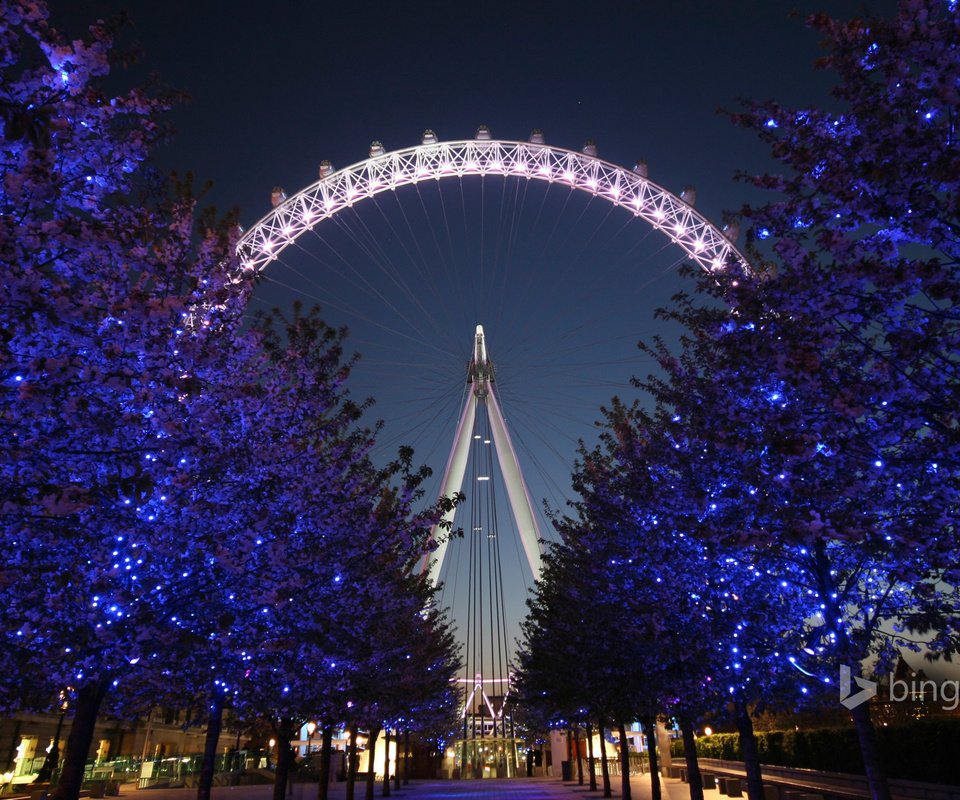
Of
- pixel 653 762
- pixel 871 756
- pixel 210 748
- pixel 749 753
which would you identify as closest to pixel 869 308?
pixel 871 756

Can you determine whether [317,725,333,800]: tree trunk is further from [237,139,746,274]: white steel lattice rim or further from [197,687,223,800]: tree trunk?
[237,139,746,274]: white steel lattice rim

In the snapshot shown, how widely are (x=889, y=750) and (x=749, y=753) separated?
5.05m

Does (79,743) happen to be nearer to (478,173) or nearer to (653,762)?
(653,762)

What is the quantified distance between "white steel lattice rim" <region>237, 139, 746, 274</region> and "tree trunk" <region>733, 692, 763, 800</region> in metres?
18.1

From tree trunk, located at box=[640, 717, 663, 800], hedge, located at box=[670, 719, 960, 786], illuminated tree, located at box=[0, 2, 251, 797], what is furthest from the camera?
tree trunk, located at box=[640, 717, 663, 800]

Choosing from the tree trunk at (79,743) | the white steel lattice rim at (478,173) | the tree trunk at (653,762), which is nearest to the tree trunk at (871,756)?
the tree trunk at (653,762)

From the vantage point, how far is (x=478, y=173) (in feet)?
104

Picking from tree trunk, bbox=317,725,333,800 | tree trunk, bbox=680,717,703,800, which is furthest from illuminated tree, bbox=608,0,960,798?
tree trunk, bbox=317,725,333,800

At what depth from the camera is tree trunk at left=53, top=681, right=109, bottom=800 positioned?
33.6ft

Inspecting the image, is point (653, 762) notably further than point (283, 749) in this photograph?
Yes

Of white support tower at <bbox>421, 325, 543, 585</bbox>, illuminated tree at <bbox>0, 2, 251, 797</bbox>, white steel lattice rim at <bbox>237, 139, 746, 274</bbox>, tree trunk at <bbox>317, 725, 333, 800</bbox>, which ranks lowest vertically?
tree trunk at <bbox>317, 725, 333, 800</bbox>

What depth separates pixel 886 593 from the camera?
38.1 ft

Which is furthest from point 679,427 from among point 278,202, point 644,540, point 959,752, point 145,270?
point 278,202

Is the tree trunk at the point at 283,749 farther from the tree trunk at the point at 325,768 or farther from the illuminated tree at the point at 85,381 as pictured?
the illuminated tree at the point at 85,381
